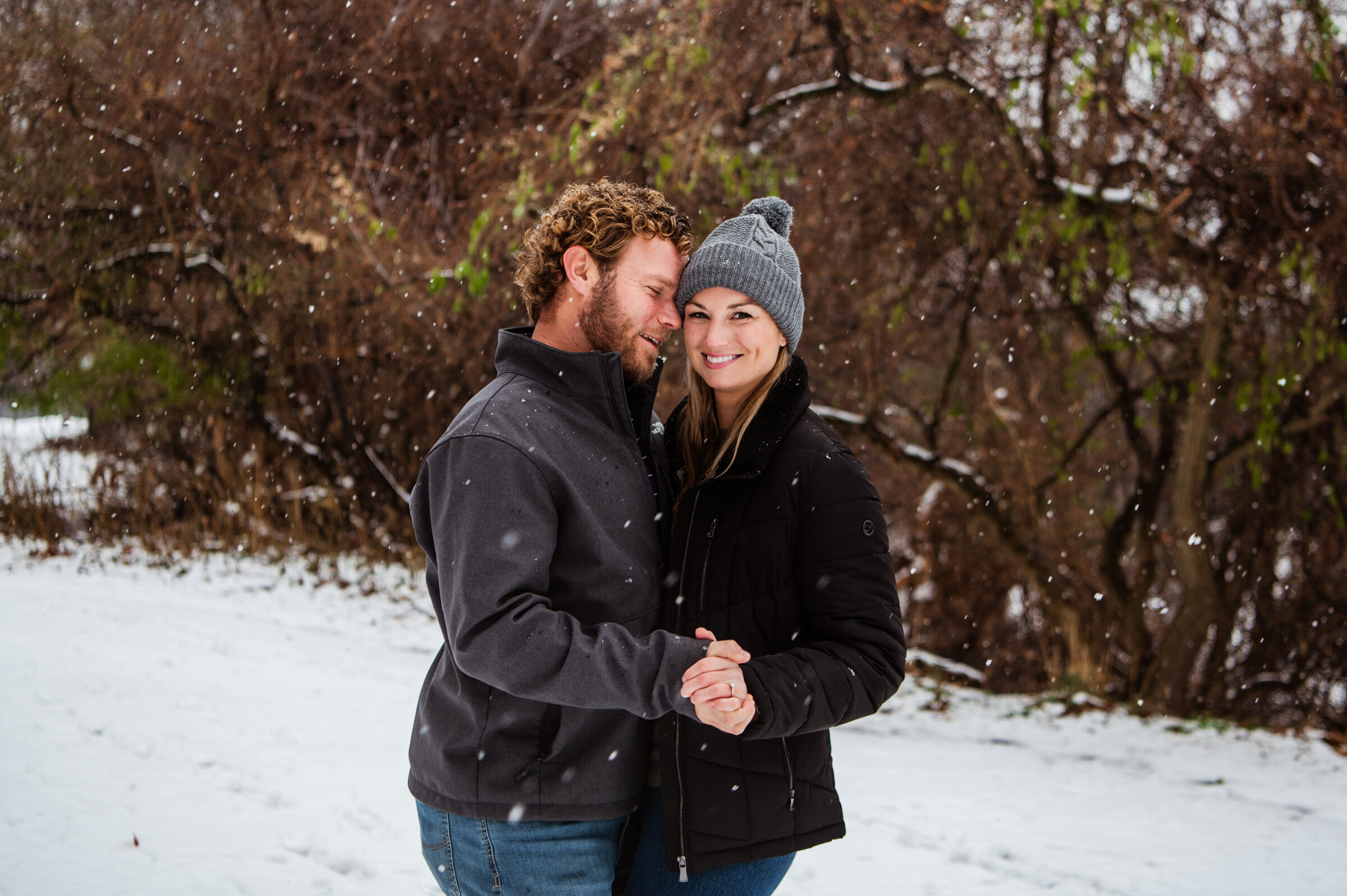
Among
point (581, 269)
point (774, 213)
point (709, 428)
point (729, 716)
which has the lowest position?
point (729, 716)

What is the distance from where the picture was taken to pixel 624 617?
5.22 ft

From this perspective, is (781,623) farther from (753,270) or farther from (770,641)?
(753,270)

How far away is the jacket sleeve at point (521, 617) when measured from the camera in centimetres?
136

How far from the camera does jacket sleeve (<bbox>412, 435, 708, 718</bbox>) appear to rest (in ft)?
4.46

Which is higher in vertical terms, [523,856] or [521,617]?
[521,617]

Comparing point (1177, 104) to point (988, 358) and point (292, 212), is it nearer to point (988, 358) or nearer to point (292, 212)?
point (988, 358)

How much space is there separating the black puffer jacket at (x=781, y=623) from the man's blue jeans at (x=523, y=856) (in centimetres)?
14

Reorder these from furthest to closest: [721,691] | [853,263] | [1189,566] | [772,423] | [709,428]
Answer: [853,263] → [1189,566] → [709,428] → [772,423] → [721,691]

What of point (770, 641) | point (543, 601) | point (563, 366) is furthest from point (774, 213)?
point (543, 601)

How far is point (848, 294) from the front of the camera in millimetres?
6820

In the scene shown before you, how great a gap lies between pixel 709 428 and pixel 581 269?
0.45m

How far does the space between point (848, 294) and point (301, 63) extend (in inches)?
225

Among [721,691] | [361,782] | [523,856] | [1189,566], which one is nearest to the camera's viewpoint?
[721,691]

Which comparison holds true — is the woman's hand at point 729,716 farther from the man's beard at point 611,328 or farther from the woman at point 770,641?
the man's beard at point 611,328
